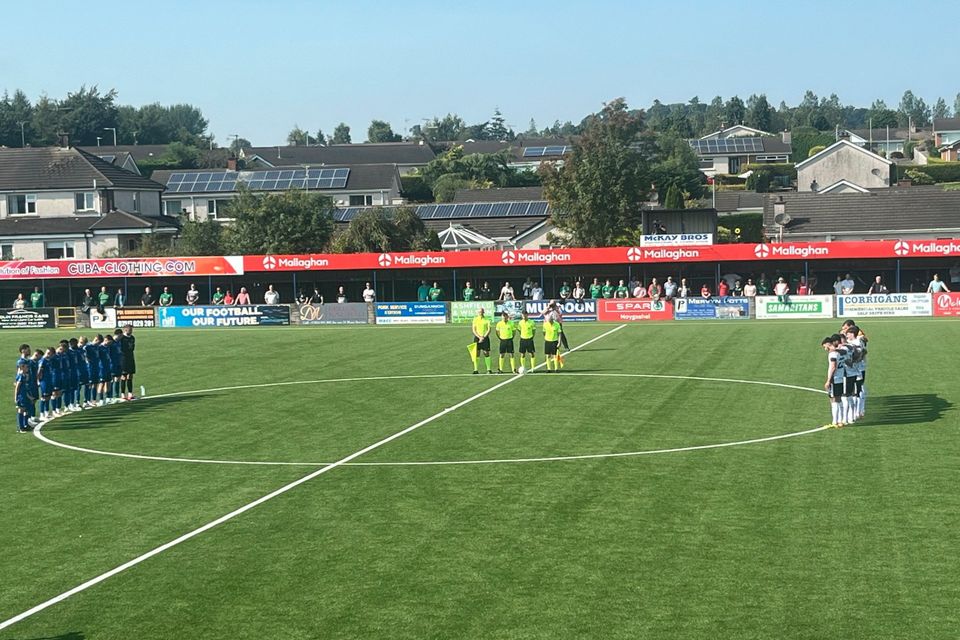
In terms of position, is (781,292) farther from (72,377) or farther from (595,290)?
(72,377)

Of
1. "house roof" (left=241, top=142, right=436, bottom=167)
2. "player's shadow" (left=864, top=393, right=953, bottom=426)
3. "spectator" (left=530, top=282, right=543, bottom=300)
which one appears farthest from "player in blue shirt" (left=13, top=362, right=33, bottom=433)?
"house roof" (left=241, top=142, right=436, bottom=167)

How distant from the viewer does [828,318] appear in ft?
184

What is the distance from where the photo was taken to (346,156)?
16650 cm

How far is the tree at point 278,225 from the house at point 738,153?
77369 millimetres

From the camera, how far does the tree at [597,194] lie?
85438 millimetres

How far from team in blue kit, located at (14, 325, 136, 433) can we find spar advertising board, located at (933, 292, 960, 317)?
38578 mm

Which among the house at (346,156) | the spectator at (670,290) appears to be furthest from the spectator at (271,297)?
the house at (346,156)

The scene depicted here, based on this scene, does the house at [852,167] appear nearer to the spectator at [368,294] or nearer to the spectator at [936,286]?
the spectator at [936,286]

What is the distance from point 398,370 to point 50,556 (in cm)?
2213

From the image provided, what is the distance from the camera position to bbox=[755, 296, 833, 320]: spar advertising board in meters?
56.3

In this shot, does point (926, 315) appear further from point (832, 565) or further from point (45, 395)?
point (832, 565)

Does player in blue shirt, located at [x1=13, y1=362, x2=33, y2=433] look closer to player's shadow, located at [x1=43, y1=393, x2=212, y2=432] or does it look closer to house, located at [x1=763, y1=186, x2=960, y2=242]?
player's shadow, located at [x1=43, y1=393, x2=212, y2=432]

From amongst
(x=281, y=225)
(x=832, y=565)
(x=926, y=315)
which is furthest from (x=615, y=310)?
(x=832, y=565)

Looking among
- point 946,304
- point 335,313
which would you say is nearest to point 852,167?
point 946,304
